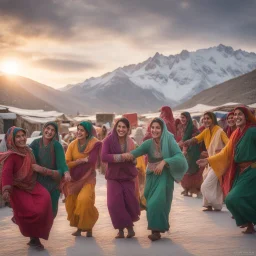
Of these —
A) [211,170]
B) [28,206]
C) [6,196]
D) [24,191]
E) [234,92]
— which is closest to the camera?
[6,196]

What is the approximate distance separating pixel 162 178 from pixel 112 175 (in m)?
0.58

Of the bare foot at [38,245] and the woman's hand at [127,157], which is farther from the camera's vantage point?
the woman's hand at [127,157]

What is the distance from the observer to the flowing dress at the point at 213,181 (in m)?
6.52

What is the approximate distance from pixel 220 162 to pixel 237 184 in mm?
477

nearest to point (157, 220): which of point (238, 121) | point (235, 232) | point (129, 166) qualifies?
point (129, 166)

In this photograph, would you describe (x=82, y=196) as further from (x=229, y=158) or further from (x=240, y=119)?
(x=240, y=119)

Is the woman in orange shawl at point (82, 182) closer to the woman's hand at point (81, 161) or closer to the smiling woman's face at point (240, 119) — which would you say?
the woman's hand at point (81, 161)

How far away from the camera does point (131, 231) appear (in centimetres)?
461

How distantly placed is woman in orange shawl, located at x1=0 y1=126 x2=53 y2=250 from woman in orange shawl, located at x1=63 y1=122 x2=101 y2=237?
53 centimetres

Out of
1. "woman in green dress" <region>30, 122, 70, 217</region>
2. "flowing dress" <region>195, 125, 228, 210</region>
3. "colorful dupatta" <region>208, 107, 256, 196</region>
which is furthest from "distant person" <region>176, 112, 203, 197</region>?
"woman in green dress" <region>30, 122, 70, 217</region>

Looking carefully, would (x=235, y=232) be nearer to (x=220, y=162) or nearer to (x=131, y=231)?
(x=220, y=162)

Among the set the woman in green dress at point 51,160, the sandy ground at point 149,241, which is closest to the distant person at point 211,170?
the sandy ground at point 149,241

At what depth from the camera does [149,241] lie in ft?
14.4

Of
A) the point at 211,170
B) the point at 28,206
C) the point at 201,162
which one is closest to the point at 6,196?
the point at 28,206
